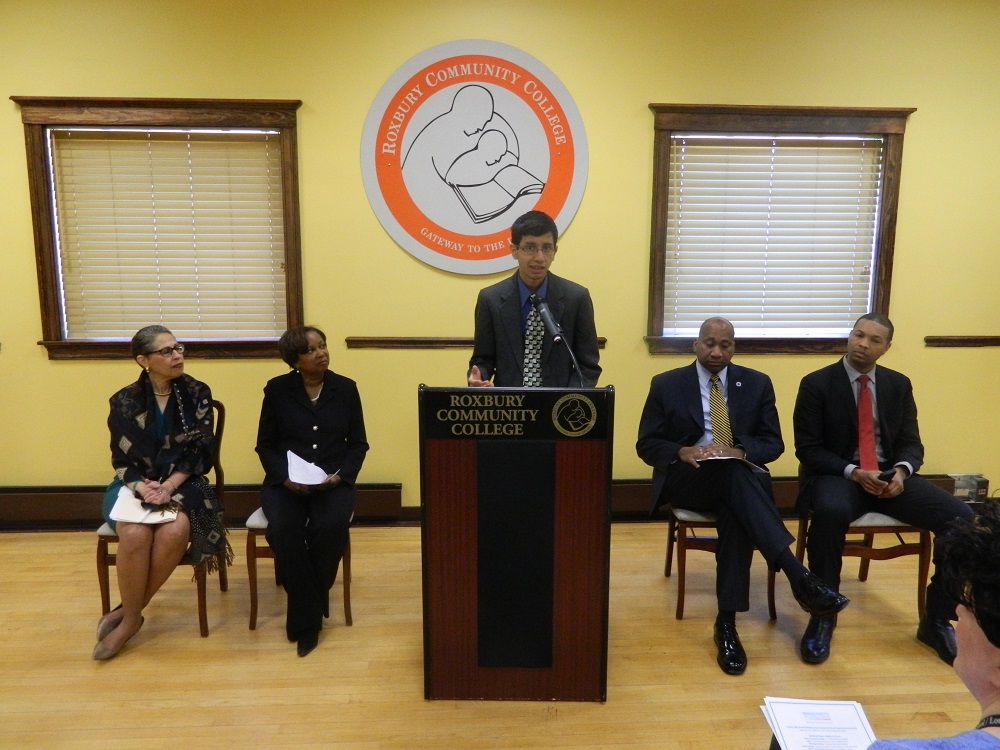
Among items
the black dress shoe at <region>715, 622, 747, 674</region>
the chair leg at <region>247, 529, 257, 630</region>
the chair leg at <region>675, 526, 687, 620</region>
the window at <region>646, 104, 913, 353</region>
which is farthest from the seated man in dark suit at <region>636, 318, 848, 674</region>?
the chair leg at <region>247, 529, 257, 630</region>

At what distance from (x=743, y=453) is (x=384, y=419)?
1856mm

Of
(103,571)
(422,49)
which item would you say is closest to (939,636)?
(103,571)

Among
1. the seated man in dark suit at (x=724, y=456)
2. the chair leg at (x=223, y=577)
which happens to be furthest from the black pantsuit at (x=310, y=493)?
the seated man in dark suit at (x=724, y=456)

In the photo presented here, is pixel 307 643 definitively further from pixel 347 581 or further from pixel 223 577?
pixel 223 577

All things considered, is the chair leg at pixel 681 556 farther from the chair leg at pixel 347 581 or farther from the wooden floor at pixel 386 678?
the chair leg at pixel 347 581

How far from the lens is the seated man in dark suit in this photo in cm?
240

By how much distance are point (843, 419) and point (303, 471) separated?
6.95 feet

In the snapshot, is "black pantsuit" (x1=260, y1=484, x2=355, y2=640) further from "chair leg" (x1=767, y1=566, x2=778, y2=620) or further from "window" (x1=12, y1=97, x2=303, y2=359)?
"chair leg" (x1=767, y1=566, x2=778, y2=620)

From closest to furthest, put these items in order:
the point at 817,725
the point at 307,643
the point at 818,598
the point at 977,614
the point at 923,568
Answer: the point at 977,614, the point at 817,725, the point at 818,598, the point at 307,643, the point at 923,568

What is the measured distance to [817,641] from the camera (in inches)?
95.7

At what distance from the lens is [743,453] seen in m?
2.56

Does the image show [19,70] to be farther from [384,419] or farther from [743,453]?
[743,453]

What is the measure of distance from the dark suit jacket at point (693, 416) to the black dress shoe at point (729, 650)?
51 centimetres

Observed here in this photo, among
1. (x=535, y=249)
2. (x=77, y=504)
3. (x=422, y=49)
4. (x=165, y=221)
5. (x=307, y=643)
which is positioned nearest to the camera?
(x=535, y=249)
